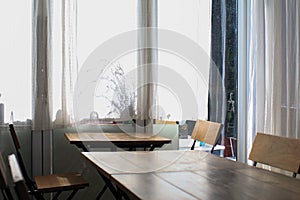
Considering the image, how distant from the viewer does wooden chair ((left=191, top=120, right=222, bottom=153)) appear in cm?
308

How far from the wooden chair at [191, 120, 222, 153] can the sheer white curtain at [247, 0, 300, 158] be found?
91cm

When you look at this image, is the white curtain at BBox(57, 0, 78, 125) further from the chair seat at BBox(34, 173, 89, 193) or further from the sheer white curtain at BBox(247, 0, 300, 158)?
the sheer white curtain at BBox(247, 0, 300, 158)

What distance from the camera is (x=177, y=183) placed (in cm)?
180

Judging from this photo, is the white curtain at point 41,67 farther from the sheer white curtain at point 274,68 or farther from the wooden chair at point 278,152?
the sheer white curtain at point 274,68

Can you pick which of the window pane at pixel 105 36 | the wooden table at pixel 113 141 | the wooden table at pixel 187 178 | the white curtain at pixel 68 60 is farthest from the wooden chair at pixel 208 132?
the white curtain at pixel 68 60

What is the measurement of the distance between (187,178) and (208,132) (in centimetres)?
132

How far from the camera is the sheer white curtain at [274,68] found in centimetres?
366

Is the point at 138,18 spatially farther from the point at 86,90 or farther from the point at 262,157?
the point at 262,157

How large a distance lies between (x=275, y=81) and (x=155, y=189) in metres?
2.52

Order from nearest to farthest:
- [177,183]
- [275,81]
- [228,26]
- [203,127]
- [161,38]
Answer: [177,183]
[203,127]
[275,81]
[161,38]
[228,26]

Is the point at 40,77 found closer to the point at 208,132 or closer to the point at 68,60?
the point at 68,60

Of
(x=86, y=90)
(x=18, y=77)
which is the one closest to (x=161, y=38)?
(x=86, y=90)

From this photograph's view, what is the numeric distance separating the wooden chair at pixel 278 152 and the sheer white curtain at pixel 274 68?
1236 millimetres

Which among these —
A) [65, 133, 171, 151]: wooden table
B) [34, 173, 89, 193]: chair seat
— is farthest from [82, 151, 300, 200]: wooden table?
[65, 133, 171, 151]: wooden table
